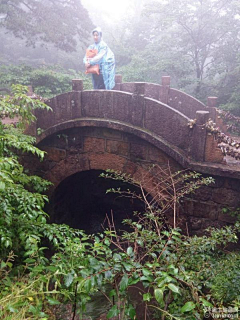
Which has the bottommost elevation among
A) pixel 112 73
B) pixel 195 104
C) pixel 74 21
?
pixel 195 104

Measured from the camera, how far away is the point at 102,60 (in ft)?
19.6

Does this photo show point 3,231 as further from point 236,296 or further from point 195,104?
point 195,104

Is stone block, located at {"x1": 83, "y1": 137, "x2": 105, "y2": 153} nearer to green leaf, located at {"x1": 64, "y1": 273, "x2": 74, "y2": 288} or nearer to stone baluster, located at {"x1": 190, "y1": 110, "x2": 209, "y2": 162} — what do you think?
stone baluster, located at {"x1": 190, "y1": 110, "x2": 209, "y2": 162}

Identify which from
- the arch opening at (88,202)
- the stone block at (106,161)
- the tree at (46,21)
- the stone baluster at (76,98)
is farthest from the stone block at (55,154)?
the tree at (46,21)

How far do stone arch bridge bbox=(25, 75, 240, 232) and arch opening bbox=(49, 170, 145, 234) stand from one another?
1.28 feet

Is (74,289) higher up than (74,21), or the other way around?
(74,21)

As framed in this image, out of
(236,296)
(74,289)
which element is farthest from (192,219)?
(74,289)

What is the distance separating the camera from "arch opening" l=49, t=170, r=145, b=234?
625 cm

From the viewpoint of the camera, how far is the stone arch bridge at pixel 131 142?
412 centimetres

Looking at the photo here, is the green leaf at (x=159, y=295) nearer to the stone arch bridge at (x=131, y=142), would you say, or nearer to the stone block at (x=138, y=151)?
the stone arch bridge at (x=131, y=142)

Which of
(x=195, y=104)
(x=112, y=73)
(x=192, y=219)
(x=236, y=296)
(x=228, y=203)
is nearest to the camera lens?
(x=236, y=296)

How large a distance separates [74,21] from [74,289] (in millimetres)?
12862

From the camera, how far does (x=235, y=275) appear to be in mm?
2891

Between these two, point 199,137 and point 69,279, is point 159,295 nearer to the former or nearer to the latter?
point 69,279
